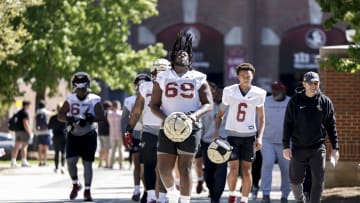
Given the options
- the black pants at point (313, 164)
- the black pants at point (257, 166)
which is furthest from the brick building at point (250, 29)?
the black pants at point (313, 164)

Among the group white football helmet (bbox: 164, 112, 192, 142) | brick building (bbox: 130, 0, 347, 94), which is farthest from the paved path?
brick building (bbox: 130, 0, 347, 94)

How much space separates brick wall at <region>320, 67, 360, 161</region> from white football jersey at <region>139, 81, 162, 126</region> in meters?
5.11

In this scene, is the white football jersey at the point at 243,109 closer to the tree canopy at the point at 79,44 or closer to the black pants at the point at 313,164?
the black pants at the point at 313,164

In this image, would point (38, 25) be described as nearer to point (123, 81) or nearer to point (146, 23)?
point (123, 81)

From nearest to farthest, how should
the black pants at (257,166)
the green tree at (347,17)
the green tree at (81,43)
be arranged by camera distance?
the green tree at (347,17), the black pants at (257,166), the green tree at (81,43)

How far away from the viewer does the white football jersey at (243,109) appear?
1511 centimetres

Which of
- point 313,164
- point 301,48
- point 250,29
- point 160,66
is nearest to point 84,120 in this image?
point 160,66

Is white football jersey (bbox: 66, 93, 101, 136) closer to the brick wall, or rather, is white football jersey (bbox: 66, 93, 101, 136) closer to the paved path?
the paved path

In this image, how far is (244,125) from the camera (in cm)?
1510

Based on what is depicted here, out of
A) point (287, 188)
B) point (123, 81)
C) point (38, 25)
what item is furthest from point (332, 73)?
point (123, 81)

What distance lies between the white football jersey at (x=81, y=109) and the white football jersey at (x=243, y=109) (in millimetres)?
2843

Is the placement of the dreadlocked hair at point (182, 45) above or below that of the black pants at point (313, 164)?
above

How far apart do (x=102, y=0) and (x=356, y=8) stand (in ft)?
67.9

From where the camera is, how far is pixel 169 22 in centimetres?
4716
